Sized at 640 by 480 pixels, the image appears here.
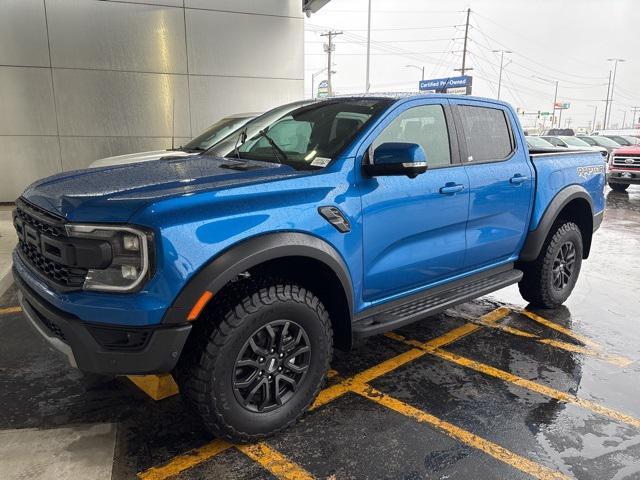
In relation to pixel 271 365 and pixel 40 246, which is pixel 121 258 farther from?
pixel 271 365

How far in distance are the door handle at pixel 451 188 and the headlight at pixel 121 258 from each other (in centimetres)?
201

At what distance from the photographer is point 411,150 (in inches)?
116

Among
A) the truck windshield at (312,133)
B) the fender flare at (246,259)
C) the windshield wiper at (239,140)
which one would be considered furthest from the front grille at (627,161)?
the fender flare at (246,259)

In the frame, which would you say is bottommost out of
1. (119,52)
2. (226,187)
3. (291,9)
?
(226,187)

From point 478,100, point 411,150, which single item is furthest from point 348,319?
point 478,100

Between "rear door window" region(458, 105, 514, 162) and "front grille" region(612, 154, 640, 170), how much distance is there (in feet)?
39.3

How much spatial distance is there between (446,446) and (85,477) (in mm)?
1829

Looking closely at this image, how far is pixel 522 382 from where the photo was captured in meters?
3.55

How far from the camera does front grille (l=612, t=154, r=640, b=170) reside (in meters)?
14.1

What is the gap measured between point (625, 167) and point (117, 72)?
1317 centimetres

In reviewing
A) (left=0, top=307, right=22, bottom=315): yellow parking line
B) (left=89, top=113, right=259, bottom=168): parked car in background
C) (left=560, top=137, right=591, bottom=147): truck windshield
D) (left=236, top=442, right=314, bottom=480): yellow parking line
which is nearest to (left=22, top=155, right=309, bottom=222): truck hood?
(left=236, top=442, right=314, bottom=480): yellow parking line

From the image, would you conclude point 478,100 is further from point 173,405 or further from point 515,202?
point 173,405

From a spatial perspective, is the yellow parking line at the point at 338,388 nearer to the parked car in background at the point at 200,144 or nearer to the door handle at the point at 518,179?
the door handle at the point at 518,179

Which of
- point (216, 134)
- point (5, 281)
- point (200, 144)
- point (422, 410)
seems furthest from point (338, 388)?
point (216, 134)
